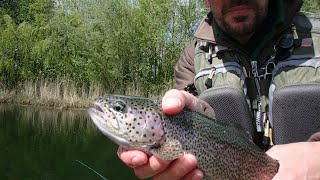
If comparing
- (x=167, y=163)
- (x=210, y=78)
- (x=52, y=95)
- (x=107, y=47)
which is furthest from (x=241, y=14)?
(x=107, y=47)

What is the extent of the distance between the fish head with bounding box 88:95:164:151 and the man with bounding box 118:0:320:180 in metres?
0.08

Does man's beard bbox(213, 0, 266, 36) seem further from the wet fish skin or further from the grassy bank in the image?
the grassy bank

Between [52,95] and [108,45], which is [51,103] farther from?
[108,45]

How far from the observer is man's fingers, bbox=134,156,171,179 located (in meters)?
2.54

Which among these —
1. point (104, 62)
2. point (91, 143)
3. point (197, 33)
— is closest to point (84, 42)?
point (104, 62)

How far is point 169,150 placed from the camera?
2.54m

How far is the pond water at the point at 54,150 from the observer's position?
11.4 metres

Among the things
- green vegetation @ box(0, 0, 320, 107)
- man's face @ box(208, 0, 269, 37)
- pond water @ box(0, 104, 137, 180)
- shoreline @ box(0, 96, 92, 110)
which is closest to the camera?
man's face @ box(208, 0, 269, 37)

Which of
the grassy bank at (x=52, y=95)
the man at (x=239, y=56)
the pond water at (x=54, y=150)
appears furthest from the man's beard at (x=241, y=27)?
the grassy bank at (x=52, y=95)

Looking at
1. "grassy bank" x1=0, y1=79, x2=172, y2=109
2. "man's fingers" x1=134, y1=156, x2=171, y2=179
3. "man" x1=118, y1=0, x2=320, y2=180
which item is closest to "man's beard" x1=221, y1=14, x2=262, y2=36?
"man" x1=118, y1=0, x2=320, y2=180

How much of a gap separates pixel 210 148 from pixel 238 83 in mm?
1032

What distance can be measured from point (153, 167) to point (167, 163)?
8cm

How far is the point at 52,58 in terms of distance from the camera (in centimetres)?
2794

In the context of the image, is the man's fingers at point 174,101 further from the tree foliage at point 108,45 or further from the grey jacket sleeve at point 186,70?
the tree foliage at point 108,45
